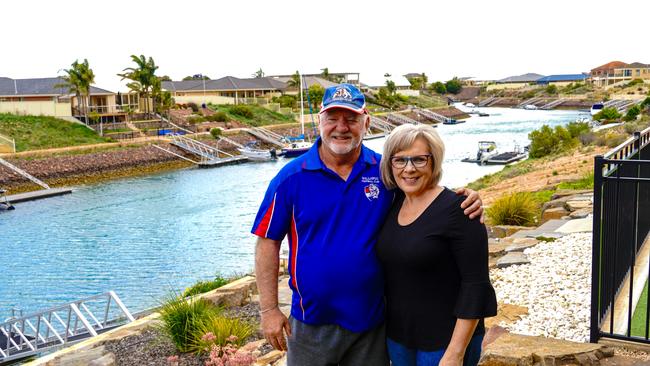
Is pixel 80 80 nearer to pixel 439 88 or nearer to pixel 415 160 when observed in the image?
pixel 415 160

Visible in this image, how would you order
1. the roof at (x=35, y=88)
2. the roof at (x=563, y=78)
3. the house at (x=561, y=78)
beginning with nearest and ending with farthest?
1. the roof at (x=35, y=88)
2. the house at (x=561, y=78)
3. the roof at (x=563, y=78)

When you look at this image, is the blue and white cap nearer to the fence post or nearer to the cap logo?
the cap logo

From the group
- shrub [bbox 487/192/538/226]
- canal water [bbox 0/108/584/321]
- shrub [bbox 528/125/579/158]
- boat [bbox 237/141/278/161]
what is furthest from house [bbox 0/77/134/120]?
shrub [bbox 487/192/538/226]

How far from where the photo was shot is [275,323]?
3.39 metres

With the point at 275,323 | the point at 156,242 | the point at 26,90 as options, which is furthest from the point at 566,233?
the point at 26,90

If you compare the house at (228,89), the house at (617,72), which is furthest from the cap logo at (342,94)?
the house at (617,72)

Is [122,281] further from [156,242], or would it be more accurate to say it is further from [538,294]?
[538,294]

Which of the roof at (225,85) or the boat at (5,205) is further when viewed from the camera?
the roof at (225,85)

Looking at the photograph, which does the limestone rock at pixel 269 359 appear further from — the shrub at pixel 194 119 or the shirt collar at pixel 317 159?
the shrub at pixel 194 119

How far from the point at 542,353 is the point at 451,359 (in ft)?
5.61

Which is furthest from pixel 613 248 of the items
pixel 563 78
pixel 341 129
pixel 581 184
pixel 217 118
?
pixel 563 78

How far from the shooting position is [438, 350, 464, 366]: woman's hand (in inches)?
112

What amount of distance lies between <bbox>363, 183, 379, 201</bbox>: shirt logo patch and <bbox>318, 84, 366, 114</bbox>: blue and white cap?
1.17 feet

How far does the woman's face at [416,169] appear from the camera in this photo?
2.94 metres
